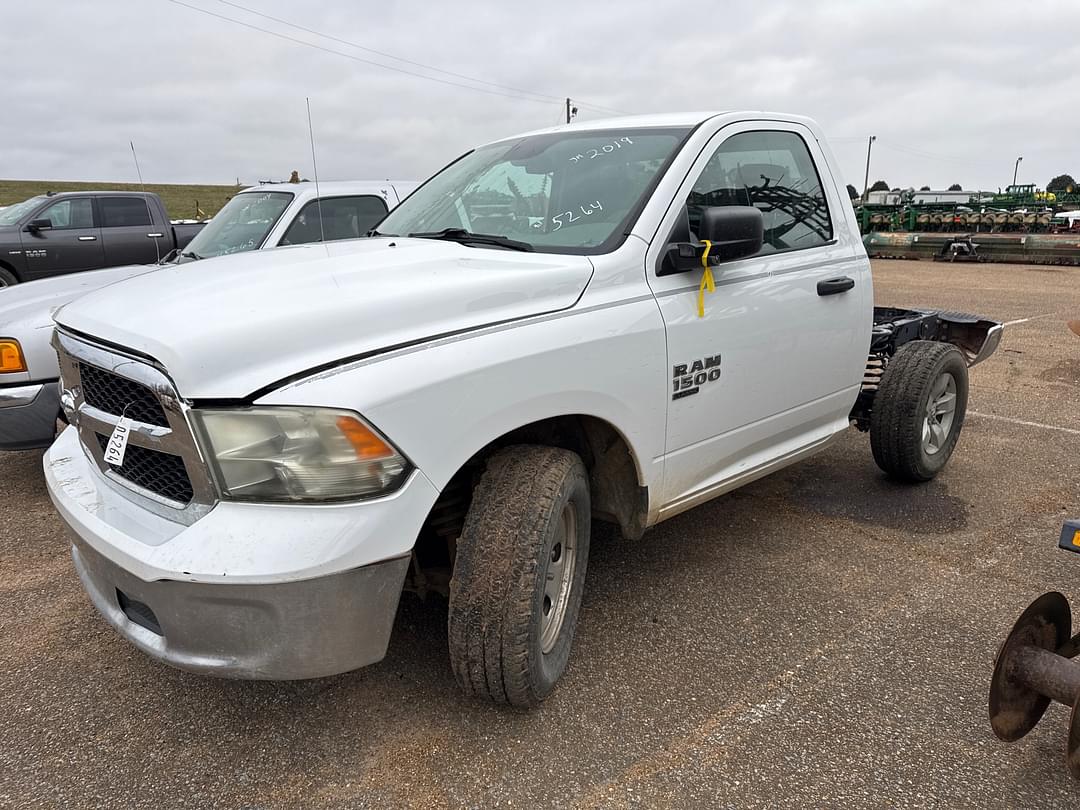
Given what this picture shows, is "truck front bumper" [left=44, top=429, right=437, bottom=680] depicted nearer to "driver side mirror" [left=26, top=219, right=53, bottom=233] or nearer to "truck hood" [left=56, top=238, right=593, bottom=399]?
"truck hood" [left=56, top=238, right=593, bottom=399]

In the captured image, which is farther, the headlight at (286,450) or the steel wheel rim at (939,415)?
the steel wheel rim at (939,415)

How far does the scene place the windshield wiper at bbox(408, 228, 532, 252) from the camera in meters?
2.98

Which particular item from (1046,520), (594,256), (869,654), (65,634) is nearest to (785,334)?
(594,256)

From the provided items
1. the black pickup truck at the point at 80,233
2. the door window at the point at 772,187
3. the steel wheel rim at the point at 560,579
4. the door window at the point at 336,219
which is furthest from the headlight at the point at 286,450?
the black pickup truck at the point at 80,233

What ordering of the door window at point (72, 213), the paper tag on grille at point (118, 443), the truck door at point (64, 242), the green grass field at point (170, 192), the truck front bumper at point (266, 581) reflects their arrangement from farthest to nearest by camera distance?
the green grass field at point (170, 192) < the door window at point (72, 213) < the truck door at point (64, 242) < the paper tag on grille at point (118, 443) < the truck front bumper at point (266, 581)

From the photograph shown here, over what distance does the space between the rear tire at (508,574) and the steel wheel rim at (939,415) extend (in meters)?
2.84

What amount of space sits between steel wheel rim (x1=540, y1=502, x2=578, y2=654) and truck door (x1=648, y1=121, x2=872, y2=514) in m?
0.47

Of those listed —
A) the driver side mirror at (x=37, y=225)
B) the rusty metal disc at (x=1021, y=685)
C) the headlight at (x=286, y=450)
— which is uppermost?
the driver side mirror at (x=37, y=225)

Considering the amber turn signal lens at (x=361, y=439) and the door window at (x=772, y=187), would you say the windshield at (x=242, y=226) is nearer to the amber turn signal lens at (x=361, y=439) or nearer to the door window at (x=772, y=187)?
the door window at (x=772, y=187)

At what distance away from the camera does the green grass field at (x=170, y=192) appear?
92.6ft

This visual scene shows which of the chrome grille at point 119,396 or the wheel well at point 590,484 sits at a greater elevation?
the chrome grille at point 119,396

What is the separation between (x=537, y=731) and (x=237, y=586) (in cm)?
110

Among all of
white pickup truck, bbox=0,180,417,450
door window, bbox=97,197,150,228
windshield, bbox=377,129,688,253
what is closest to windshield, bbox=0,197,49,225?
door window, bbox=97,197,150,228

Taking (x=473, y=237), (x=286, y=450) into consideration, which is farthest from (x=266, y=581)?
(x=473, y=237)
